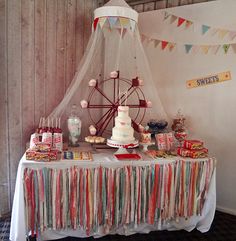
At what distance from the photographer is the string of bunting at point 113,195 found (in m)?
1.90

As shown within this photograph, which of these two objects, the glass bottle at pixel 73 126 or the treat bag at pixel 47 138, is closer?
the treat bag at pixel 47 138

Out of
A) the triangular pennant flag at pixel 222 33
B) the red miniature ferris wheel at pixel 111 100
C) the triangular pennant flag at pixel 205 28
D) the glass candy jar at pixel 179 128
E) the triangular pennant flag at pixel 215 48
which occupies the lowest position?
the glass candy jar at pixel 179 128

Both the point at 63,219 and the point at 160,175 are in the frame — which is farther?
the point at 160,175

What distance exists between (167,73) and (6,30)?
65.6 inches

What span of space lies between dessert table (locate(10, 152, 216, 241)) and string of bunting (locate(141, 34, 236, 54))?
3.79ft

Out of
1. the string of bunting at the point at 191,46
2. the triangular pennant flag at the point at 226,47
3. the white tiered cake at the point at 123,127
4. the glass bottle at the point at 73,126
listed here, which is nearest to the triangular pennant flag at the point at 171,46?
the string of bunting at the point at 191,46

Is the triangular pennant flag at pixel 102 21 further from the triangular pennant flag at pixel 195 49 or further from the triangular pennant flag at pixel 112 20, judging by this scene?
the triangular pennant flag at pixel 195 49

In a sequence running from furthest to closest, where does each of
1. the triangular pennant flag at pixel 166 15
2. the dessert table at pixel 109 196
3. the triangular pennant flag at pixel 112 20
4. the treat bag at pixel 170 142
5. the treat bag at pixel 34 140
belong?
the triangular pennant flag at pixel 166 15, the treat bag at pixel 170 142, the triangular pennant flag at pixel 112 20, the treat bag at pixel 34 140, the dessert table at pixel 109 196

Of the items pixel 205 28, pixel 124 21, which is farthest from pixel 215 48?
pixel 124 21

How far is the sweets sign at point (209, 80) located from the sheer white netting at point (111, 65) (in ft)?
1.58

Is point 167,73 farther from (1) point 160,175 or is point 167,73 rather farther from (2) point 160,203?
(2) point 160,203

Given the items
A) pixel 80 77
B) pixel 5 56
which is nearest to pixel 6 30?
pixel 5 56

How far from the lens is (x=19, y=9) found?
2246 mm

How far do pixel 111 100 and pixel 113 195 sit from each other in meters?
1.00
